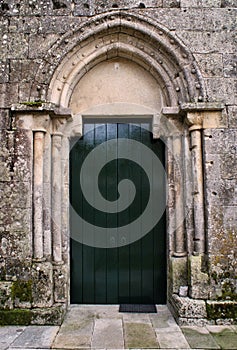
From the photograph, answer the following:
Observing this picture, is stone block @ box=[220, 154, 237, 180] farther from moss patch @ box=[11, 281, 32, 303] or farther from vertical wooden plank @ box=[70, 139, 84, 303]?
moss patch @ box=[11, 281, 32, 303]

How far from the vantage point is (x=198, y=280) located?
3898mm

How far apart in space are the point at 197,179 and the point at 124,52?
185 centimetres

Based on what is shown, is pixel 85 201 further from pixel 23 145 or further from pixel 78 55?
pixel 78 55

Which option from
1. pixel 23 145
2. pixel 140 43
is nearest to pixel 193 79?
pixel 140 43

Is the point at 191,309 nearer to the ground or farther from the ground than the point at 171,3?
nearer to the ground

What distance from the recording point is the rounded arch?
13.6 feet

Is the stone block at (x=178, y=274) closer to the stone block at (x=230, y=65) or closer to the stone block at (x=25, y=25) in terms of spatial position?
the stone block at (x=230, y=65)

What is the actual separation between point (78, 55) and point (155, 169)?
1739mm

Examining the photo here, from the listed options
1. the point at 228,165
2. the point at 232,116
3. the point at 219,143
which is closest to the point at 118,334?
the point at 228,165

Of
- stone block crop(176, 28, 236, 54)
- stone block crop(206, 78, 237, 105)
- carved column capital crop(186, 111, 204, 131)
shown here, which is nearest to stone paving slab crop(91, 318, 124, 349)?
carved column capital crop(186, 111, 204, 131)

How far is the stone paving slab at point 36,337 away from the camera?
10.5ft

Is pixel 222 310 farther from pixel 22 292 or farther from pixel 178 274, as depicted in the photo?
pixel 22 292

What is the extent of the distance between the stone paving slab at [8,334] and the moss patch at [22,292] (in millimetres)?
298

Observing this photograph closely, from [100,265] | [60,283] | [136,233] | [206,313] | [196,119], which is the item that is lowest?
[206,313]
